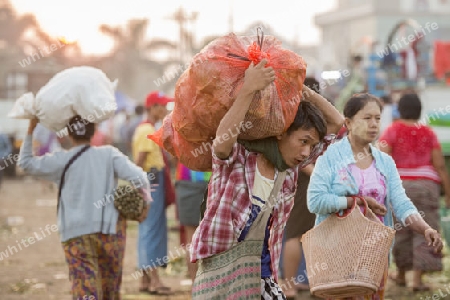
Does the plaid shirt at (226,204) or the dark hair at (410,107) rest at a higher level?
the dark hair at (410,107)

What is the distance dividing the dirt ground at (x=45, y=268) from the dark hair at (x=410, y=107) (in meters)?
1.71

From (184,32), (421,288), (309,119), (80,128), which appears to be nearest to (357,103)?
(309,119)

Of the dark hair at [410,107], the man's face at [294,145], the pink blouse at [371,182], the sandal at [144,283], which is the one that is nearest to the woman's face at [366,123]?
the pink blouse at [371,182]

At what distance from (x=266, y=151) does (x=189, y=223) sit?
4114 millimetres

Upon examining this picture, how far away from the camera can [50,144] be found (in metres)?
20.1

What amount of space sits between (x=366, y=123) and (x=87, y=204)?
2.01 metres

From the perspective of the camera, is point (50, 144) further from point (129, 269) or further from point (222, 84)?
point (222, 84)

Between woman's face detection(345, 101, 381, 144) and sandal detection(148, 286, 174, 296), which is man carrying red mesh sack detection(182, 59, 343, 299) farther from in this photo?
sandal detection(148, 286, 174, 296)

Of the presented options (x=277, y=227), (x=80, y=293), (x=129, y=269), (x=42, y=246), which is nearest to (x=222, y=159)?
(x=277, y=227)

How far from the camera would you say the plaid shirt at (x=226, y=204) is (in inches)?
151

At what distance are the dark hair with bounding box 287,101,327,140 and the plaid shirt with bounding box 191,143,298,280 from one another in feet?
0.83

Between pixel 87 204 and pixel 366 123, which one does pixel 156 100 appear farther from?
pixel 366 123

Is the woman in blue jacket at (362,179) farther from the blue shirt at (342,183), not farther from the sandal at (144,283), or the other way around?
the sandal at (144,283)

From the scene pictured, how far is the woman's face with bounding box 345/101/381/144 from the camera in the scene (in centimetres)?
528
